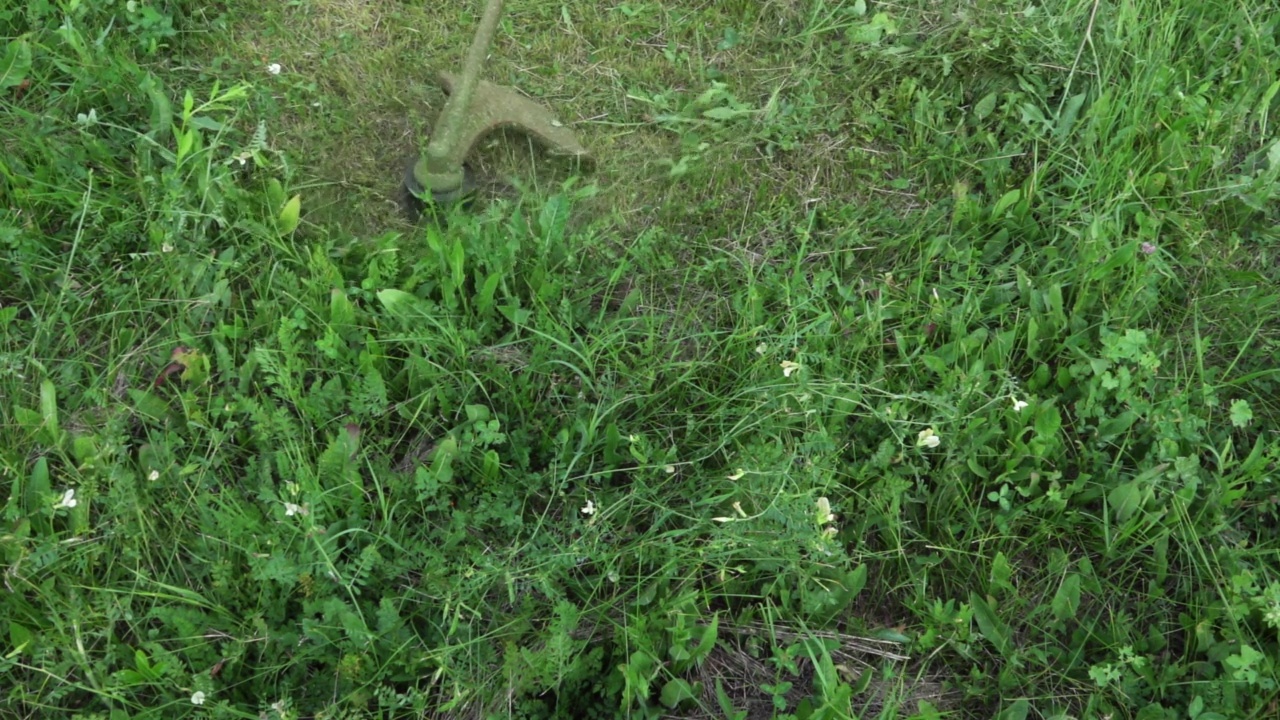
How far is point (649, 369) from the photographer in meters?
2.21

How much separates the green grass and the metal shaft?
0.48 ft

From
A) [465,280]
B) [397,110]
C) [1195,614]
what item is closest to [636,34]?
[397,110]

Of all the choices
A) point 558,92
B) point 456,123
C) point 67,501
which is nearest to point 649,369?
point 456,123

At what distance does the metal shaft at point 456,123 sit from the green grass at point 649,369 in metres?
0.15

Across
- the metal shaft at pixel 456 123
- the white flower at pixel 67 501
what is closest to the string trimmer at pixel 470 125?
the metal shaft at pixel 456 123

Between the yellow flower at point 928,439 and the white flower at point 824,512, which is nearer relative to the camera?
the white flower at point 824,512

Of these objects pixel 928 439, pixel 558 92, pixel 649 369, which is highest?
pixel 558 92

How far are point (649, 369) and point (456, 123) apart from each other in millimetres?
867

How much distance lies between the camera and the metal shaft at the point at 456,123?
8.07 ft

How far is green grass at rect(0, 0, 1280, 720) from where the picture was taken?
194 centimetres

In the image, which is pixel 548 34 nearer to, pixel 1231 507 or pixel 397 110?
pixel 397 110

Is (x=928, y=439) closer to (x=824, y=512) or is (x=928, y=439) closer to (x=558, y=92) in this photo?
(x=824, y=512)

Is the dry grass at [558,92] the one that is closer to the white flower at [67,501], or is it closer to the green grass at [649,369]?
the green grass at [649,369]

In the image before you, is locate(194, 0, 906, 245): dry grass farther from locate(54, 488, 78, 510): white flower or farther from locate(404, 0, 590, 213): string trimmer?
locate(54, 488, 78, 510): white flower
